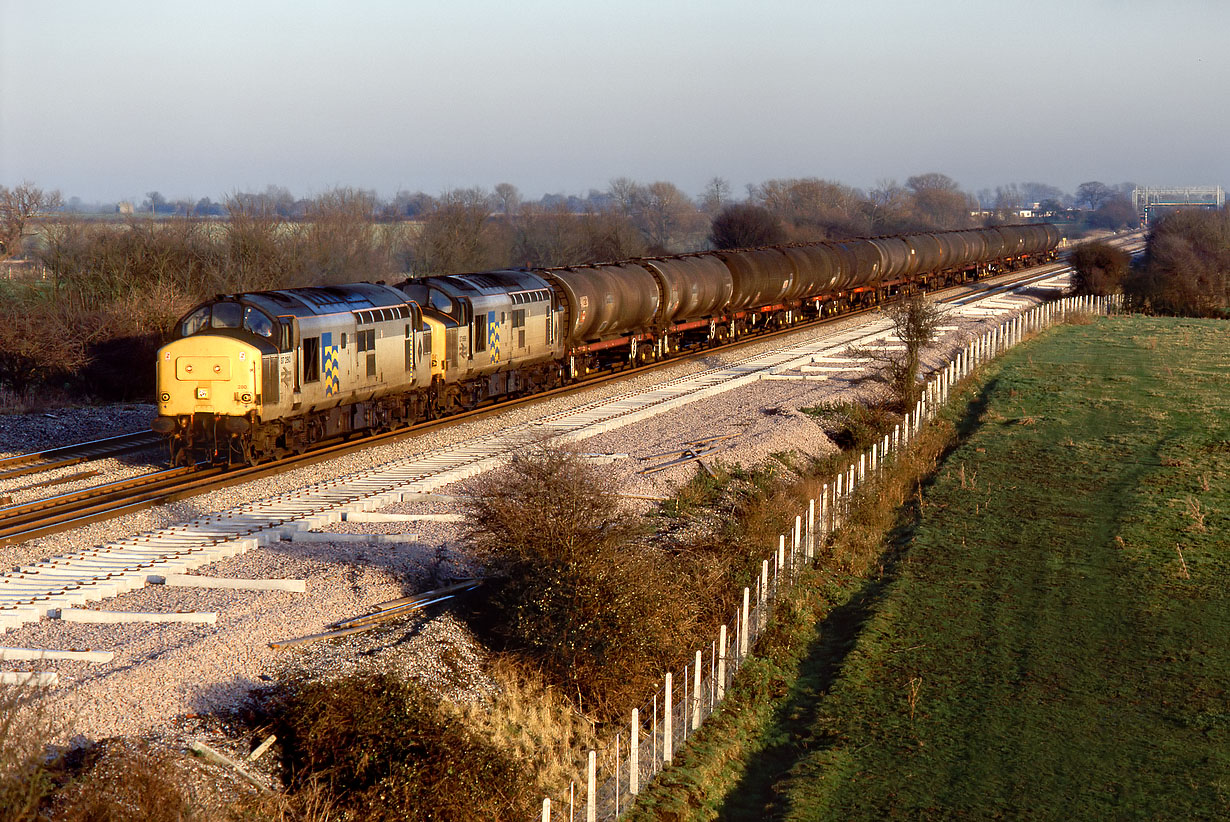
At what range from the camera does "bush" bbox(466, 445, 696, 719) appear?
1416cm

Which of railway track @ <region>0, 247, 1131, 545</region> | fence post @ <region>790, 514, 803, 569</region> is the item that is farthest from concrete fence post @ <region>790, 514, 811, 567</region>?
railway track @ <region>0, 247, 1131, 545</region>

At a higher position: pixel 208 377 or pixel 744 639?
pixel 208 377

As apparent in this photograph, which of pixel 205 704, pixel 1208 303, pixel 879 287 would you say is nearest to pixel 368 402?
pixel 205 704

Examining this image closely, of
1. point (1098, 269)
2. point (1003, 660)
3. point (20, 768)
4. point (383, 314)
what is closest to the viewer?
point (20, 768)

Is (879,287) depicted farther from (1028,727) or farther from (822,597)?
(1028,727)

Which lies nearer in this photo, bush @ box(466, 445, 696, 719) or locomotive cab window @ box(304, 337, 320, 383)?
bush @ box(466, 445, 696, 719)

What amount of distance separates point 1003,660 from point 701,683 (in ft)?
16.0

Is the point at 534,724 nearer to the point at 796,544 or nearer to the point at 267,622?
the point at 267,622

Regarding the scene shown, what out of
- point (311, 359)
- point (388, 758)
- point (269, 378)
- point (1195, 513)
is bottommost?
point (1195, 513)

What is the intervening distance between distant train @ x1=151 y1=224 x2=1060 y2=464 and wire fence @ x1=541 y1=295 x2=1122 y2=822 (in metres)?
9.75

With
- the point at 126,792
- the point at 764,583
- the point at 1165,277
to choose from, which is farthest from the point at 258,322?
the point at 1165,277

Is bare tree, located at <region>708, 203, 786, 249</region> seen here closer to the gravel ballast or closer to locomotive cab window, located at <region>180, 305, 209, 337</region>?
the gravel ballast

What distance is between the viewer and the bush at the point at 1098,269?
75062 millimetres

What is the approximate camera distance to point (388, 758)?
10562mm
